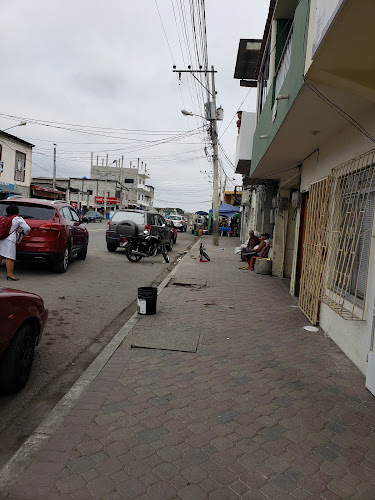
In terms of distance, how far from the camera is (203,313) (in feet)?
22.0

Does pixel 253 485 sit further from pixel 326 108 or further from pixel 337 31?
pixel 326 108

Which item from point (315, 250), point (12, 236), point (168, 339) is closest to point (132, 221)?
point (12, 236)

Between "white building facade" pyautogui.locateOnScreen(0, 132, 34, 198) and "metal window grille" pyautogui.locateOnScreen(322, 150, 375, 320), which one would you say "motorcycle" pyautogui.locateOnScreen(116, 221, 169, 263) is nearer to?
"metal window grille" pyautogui.locateOnScreen(322, 150, 375, 320)

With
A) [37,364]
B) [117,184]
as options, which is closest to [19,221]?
[37,364]

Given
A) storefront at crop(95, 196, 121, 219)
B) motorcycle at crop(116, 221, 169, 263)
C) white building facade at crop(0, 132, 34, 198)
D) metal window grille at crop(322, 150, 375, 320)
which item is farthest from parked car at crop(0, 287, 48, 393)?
storefront at crop(95, 196, 121, 219)

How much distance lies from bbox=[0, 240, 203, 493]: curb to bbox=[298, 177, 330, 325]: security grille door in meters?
3.26

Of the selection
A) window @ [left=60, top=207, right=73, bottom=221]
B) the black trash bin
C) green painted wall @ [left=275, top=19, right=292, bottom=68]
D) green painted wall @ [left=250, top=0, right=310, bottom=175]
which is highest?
green painted wall @ [left=275, top=19, right=292, bottom=68]

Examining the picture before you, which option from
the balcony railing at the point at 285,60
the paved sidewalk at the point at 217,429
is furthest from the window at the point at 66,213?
the balcony railing at the point at 285,60

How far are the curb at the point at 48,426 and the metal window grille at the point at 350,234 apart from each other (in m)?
2.93

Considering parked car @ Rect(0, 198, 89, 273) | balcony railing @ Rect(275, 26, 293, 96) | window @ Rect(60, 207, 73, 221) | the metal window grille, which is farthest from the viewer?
window @ Rect(60, 207, 73, 221)

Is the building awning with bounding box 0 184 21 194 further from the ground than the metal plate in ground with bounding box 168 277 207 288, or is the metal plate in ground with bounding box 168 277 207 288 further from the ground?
the building awning with bounding box 0 184 21 194

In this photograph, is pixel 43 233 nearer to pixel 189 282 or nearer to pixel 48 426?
pixel 189 282

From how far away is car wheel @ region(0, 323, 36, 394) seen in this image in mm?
3475

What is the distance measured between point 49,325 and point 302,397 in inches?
146
